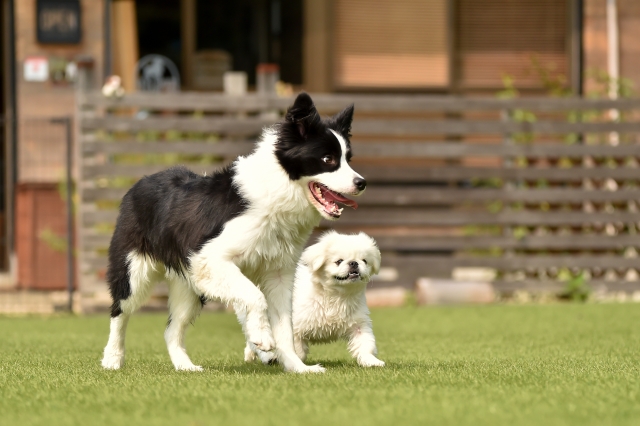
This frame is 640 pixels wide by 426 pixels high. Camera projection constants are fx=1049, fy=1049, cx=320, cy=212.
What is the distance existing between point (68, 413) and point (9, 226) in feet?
30.0

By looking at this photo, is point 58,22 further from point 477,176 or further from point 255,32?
point 477,176

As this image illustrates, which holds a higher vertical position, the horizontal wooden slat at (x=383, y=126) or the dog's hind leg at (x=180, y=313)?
the horizontal wooden slat at (x=383, y=126)

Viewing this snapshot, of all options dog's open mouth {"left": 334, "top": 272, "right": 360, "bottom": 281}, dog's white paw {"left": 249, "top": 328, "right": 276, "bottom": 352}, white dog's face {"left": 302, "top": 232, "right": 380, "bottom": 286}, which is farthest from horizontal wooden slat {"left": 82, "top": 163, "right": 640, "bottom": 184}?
dog's white paw {"left": 249, "top": 328, "right": 276, "bottom": 352}

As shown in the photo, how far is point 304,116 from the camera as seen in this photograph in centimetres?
488

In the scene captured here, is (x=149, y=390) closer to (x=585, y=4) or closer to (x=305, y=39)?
(x=305, y=39)

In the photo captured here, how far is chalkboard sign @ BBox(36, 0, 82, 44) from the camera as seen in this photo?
1241cm

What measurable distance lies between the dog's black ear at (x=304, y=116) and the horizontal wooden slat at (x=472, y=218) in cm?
582

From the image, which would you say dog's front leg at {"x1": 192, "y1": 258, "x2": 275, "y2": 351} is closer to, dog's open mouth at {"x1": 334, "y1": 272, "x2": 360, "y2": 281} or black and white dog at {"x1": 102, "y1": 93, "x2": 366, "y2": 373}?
black and white dog at {"x1": 102, "y1": 93, "x2": 366, "y2": 373}

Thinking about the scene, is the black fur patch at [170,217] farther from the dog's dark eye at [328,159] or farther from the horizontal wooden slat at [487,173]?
the horizontal wooden slat at [487,173]

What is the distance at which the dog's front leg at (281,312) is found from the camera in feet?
16.5

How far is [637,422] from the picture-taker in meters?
3.41

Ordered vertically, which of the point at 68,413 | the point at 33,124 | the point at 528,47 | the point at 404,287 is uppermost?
the point at 528,47

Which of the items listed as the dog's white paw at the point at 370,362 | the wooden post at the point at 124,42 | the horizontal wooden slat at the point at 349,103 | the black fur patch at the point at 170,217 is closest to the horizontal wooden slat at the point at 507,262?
the horizontal wooden slat at the point at 349,103

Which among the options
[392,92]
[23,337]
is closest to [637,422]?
[23,337]
